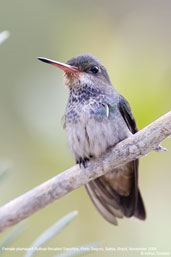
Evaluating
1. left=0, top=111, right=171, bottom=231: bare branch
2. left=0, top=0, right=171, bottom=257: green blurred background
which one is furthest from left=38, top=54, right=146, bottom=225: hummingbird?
left=0, top=111, right=171, bottom=231: bare branch

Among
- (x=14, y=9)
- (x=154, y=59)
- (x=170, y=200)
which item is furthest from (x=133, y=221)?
(x=14, y=9)

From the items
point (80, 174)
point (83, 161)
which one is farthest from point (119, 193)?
point (80, 174)

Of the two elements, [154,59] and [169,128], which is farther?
[154,59]

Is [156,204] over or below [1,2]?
below

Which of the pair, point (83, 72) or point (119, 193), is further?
point (119, 193)

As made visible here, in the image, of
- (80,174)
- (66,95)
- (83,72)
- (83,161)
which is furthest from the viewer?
(66,95)

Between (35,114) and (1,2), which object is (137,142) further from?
(1,2)

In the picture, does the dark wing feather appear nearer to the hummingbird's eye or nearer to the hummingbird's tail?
the hummingbird's tail

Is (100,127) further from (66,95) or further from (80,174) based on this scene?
(66,95)
